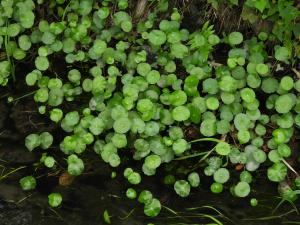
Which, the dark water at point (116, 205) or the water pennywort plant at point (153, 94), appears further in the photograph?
the water pennywort plant at point (153, 94)

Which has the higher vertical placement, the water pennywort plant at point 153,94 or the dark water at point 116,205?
the water pennywort plant at point 153,94

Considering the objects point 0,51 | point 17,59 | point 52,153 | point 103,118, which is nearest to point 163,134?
point 103,118

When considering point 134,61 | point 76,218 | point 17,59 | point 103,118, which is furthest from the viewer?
point 17,59

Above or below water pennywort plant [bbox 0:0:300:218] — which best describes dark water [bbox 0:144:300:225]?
below

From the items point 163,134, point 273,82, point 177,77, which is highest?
point 273,82

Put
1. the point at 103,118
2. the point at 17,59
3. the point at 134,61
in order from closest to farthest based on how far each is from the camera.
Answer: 1. the point at 103,118
2. the point at 134,61
3. the point at 17,59

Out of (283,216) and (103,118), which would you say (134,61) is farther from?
(283,216)

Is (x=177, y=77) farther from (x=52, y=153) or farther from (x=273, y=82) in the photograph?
(x=52, y=153)

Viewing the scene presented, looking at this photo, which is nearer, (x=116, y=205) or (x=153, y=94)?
(x=116, y=205)

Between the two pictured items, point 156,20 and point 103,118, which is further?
point 156,20

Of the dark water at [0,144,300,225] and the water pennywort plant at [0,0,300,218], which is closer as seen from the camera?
the dark water at [0,144,300,225]

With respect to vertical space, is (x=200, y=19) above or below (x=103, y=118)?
above
